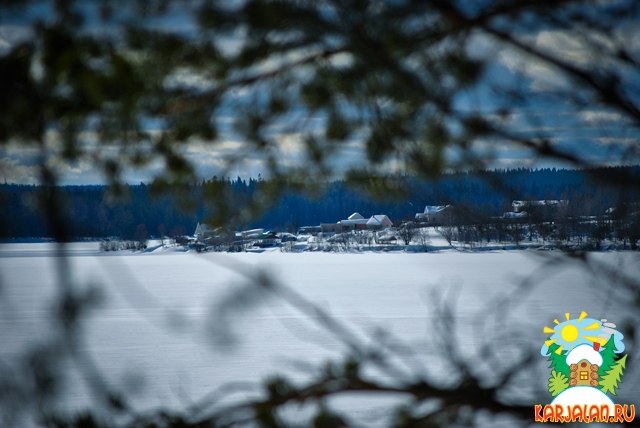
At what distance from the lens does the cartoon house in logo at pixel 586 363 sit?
198cm

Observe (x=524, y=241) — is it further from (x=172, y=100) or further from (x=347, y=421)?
(x=172, y=100)

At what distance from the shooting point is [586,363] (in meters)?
2.03

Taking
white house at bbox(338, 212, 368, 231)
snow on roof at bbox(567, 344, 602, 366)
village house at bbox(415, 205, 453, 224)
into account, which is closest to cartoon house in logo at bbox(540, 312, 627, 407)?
snow on roof at bbox(567, 344, 602, 366)

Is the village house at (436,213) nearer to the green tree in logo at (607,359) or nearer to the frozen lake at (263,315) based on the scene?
the frozen lake at (263,315)

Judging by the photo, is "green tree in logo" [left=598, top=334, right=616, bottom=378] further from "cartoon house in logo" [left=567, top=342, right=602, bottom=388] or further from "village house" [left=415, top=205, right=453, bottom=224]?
"village house" [left=415, top=205, right=453, bottom=224]

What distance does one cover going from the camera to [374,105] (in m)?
1.94

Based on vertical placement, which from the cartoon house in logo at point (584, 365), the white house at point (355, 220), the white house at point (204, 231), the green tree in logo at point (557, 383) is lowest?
the green tree in logo at point (557, 383)

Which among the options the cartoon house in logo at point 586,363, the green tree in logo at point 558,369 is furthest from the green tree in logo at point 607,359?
the green tree in logo at point 558,369

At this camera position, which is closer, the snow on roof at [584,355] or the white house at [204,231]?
the snow on roof at [584,355]

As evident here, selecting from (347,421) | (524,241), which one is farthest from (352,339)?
(524,241)

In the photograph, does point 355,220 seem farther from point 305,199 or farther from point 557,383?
point 557,383

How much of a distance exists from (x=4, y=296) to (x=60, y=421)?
18.5 inches

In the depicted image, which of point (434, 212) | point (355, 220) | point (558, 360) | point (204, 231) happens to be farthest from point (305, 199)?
point (558, 360)

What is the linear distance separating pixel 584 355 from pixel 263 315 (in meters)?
10.1
